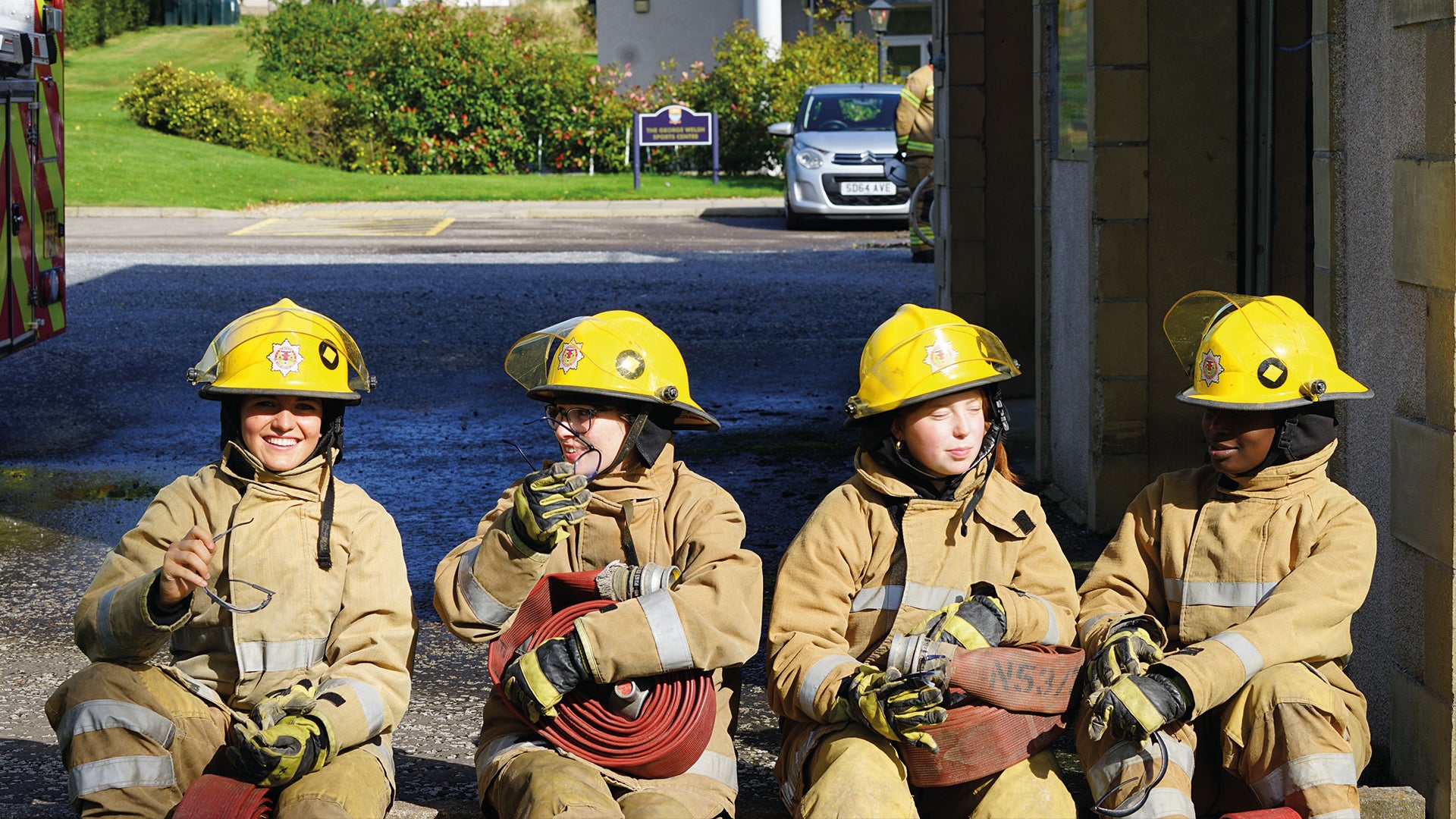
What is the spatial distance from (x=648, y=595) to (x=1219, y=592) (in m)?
1.25

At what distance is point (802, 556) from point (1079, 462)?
3.31 metres

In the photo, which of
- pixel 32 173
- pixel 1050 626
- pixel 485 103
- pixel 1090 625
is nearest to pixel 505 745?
pixel 1050 626

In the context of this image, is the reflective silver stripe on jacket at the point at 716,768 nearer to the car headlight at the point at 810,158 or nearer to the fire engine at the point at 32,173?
the fire engine at the point at 32,173

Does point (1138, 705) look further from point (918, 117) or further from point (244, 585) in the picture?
point (918, 117)

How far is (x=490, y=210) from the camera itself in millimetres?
23812

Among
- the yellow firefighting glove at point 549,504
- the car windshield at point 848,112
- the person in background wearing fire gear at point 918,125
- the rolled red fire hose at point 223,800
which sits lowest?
the rolled red fire hose at point 223,800

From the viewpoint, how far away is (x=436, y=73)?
2997 cm

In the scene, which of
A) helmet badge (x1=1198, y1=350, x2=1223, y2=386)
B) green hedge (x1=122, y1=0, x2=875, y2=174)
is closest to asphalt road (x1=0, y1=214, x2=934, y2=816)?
helmet badge (x1=1198, y1=350, x2=1223, y2=386)

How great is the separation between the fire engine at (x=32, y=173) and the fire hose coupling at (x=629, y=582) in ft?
17.4

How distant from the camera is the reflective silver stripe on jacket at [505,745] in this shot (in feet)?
11.3

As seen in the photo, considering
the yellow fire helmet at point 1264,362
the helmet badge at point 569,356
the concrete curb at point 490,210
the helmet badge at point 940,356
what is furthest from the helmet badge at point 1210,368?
the concrete curb at point 490,210

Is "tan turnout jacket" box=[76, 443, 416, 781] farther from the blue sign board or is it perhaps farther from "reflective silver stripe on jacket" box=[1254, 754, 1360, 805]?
the blue sign board

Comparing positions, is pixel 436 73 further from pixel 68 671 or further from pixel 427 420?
pixel 68 671

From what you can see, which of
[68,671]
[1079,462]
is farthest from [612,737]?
[1079,462]
